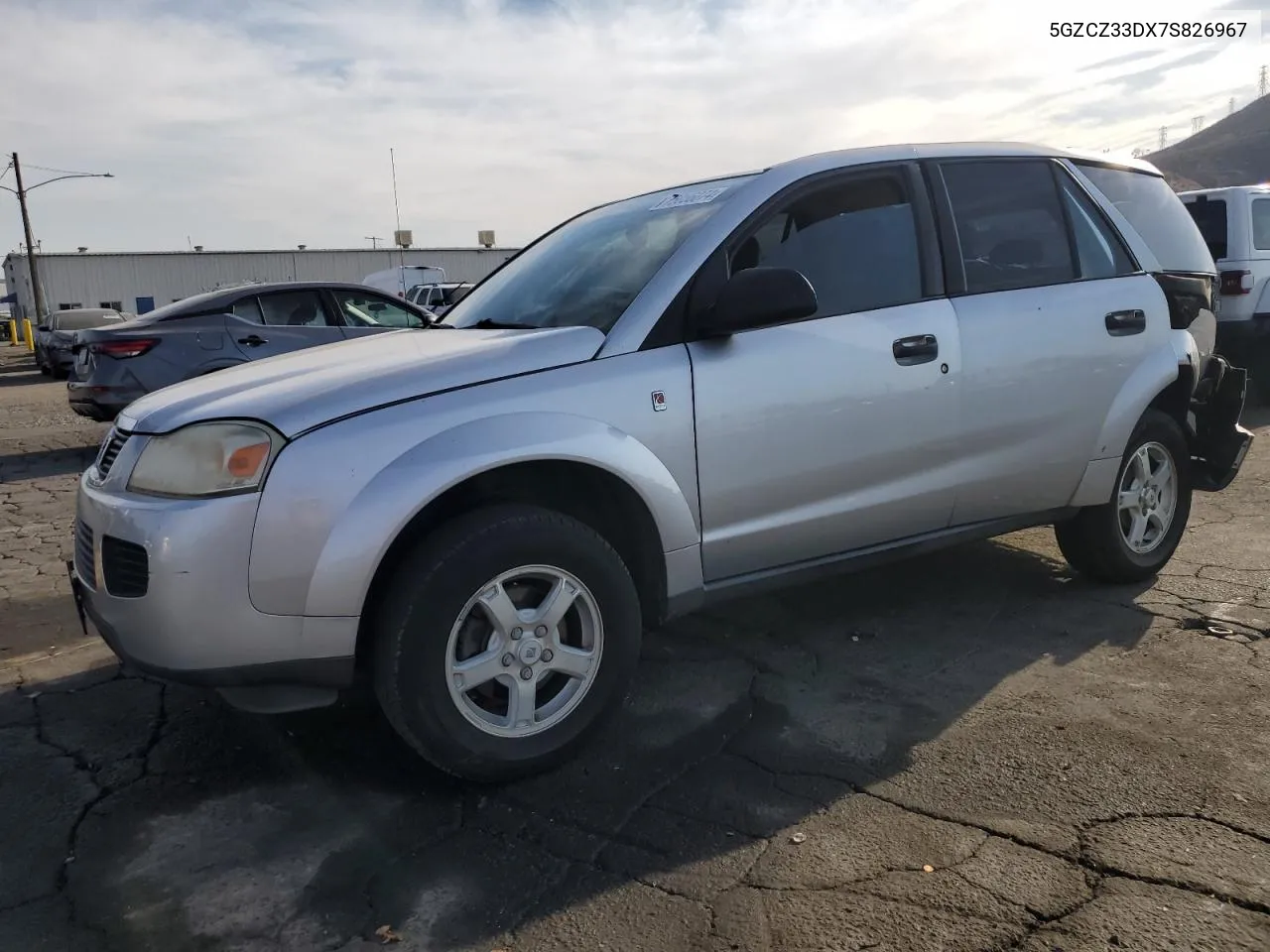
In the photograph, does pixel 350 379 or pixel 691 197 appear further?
pixel 691 197

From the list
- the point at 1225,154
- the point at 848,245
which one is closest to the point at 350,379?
the point at 848,245

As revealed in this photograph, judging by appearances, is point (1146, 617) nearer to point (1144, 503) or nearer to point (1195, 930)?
point (1144, 503)

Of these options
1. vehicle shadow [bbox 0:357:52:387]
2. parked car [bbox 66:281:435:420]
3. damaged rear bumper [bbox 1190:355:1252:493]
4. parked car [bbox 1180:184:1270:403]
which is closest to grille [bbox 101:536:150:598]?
damaged rear bumper [bbox 1190:355:1252:493]

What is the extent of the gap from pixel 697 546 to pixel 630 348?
0.65 metres

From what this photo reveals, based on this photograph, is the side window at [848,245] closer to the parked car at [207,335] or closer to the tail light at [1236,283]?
the parked car at [207,335]

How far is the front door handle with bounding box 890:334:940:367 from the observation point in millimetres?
3613

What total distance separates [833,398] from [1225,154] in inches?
3177

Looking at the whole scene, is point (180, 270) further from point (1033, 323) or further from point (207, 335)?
point (1033, 323)

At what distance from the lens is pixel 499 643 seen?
9.52 ft

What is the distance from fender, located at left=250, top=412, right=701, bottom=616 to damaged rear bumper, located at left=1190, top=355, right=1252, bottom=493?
3359 mm

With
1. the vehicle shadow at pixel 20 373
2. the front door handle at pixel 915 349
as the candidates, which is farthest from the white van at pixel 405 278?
the front door handle at pixel 915 349

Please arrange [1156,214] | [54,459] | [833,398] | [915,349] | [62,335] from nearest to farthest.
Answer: [833,398] < [915,349] < [1156,214] < [54,459] < [62,335]

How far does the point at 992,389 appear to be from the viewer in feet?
12.6

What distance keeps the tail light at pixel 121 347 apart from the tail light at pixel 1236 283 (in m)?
9.52
